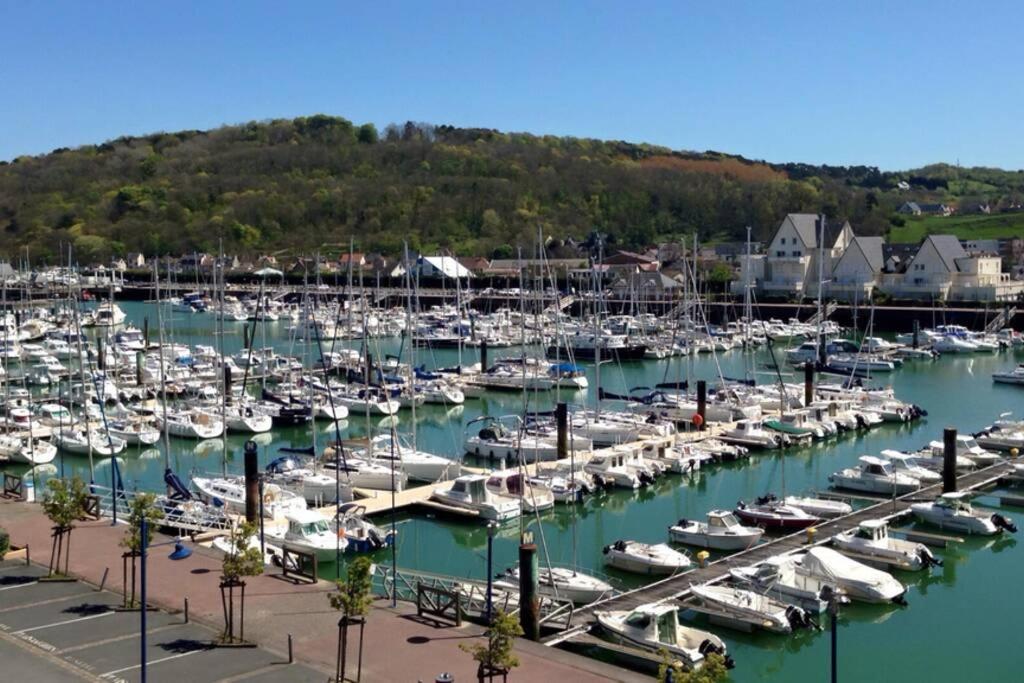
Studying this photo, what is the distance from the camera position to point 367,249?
15162 cm

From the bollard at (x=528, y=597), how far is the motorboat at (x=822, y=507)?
11850 millimetres

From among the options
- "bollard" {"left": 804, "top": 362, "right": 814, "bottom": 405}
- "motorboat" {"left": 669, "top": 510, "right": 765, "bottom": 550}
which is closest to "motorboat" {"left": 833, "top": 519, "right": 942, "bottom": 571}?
"motorboat" {"left": 669, "top": 510, "right": 765, "bottom": 550}

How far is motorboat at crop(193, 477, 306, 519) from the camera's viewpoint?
91.0 ft

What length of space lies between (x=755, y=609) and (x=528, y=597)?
4.90m

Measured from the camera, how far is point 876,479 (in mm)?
31688

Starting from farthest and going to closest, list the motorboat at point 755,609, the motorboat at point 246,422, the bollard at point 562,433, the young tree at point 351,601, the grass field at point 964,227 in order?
the grass field at point 964,227 < the motorboat at point 246,422 < the bollard at point 562,433 < the motorboat at point 755,609 < the young tree at point 351,601

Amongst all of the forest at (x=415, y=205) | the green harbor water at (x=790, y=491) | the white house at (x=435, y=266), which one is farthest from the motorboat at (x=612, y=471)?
the forest at (x=415, y=205)

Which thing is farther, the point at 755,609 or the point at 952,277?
the point at 952,277

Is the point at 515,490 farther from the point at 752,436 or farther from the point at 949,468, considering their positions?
the point at 949,468

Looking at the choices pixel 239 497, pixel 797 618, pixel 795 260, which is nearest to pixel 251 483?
pixel 239 497

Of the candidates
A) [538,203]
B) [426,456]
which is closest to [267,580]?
→ [426,456]

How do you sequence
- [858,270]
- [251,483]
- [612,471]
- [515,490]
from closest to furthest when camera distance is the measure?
[251,483], [515,490], [612,471], [858,270]

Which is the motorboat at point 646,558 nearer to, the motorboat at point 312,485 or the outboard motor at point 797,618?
the outboard motor at point 797,618

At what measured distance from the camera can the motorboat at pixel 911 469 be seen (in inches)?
1268
